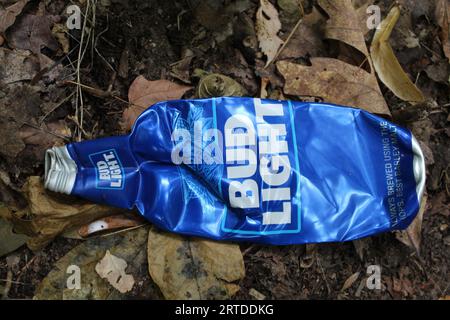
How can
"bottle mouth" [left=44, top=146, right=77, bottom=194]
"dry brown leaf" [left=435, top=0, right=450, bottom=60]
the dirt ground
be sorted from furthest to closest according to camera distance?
"dry brown leaf" [left=435, top=0, right=450, bottom=60] < the dirt ground < "bottle mouth" [left=44, top=146, right=77, bottom=194]

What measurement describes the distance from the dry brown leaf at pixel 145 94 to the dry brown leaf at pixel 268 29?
0.86 ft

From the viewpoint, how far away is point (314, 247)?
4.94ft

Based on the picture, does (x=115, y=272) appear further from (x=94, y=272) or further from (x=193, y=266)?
(x=193, y=266)

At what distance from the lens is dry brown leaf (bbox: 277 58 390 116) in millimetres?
1532

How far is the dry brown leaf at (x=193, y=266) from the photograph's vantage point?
1421 millimetres

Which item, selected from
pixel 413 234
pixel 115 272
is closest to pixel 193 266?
pixel 115 272

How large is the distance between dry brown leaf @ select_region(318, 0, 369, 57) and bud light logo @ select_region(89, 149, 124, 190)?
0.69 meters

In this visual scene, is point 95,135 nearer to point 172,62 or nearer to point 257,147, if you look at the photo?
point 172,62

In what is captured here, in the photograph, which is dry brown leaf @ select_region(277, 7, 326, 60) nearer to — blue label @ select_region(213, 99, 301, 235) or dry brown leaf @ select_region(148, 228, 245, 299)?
blue label @ select_region(213, 99, 301, 235)

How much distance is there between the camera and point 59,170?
1396mm

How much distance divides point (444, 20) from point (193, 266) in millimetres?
1035

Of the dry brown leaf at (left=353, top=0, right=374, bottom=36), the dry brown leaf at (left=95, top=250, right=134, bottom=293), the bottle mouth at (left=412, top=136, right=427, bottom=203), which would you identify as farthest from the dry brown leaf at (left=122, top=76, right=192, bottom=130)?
the bottle mouth at (left=412, top=136, right=427, bottom=203)

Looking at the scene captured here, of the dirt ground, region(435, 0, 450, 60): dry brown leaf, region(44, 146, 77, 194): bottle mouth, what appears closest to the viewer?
region(44, 146, 77, 194): bottle mouth
